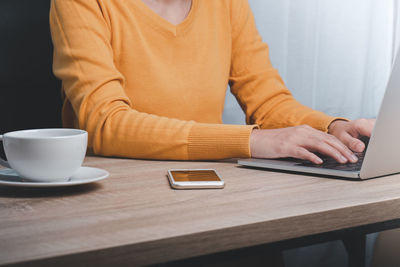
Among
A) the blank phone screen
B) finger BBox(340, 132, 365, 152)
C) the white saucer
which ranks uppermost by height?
the white saucer

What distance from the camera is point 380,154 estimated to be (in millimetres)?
614

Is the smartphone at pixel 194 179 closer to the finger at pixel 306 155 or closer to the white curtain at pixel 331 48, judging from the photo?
the finger at pixel 306 155

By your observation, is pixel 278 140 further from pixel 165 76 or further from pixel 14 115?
pixel 14 115

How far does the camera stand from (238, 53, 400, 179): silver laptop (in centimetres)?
57

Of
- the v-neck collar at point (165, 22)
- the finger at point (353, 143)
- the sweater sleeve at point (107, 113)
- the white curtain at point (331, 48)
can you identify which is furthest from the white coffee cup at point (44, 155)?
the white curtain at point (331, 48)

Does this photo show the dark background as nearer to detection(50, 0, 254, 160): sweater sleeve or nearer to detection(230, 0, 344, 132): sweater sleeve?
detection(50, 0, 254, 160): sweater sleeve

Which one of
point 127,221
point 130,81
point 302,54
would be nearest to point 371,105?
point 302,54

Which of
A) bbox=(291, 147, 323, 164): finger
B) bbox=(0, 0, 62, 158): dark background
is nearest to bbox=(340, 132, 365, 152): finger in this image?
bbox=(291, 147, 323, 164): finger

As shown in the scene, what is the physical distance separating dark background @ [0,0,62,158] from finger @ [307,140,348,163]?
72cm

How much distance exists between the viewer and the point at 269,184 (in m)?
0.60

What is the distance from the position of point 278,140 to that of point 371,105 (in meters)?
1.88

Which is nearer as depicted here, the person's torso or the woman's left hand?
the woman's left hand

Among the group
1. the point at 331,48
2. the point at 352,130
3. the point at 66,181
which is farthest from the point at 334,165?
the point at 331,48

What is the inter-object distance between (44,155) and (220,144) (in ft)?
1.17
